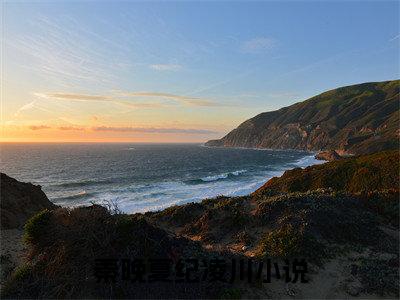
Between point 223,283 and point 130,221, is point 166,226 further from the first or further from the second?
point 223,283

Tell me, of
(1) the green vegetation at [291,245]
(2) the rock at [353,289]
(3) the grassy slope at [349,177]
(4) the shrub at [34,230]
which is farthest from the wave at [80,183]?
(2) the rock at [353,289]

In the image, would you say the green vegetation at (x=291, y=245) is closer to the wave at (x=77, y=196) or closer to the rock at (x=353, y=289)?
the rock at (x=353, y=289)

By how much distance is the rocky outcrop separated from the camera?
20422mm

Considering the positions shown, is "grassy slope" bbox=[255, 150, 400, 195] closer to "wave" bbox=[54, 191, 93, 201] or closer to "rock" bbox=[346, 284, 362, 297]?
"rock" bbox=[346, 284, 362, 297]

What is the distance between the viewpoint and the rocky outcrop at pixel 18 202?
2042 centimetres

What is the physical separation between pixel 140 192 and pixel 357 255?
1790 inches

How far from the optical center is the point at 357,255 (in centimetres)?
1508

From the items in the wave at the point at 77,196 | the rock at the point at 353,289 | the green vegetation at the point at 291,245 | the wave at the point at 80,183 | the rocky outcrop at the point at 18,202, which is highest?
the rocky outcrop at the point at 18,202

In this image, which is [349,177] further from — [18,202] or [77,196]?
[77,196]

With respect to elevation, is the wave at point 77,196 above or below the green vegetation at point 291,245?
below

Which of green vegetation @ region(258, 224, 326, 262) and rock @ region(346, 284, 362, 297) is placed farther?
green vegetation @ region(258, 224, 326, 262)

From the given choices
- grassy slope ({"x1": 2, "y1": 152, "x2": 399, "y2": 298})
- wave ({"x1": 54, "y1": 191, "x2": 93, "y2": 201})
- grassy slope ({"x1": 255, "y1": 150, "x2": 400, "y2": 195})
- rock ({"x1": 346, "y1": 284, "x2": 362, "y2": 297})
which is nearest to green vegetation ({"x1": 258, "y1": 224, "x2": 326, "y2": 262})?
grassy slope ({"x1": 2, "y1": 152, "x2": 399, "y2": 298})

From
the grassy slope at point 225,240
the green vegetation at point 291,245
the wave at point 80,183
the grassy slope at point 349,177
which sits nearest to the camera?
the grassy slope at point 225,240

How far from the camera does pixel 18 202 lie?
2339 centimetres
